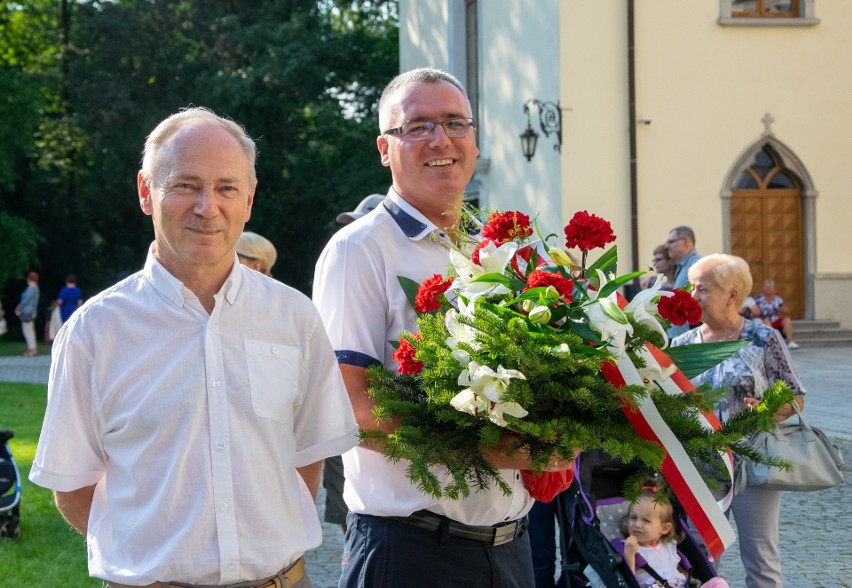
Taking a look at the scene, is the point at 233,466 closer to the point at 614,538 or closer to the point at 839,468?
the point at 614,538

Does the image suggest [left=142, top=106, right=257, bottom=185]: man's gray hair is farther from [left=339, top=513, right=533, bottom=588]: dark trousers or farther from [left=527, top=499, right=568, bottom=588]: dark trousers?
[left=527, top=499, right=568, bottom=588]: dark trousers

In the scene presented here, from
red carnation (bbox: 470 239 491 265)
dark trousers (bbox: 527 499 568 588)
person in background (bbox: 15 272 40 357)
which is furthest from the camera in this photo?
person in background (bbox: 15 272 40 357)

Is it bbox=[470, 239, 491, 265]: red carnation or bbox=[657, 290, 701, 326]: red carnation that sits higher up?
bbox=[470, 239, 491, 265]: red carnation

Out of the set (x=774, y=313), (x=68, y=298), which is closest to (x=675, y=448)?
(x=774, y=313)

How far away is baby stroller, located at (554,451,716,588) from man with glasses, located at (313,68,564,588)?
4.64 feet

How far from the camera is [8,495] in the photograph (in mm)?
7227

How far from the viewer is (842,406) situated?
12453 millimetres

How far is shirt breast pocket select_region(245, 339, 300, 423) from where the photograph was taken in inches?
102

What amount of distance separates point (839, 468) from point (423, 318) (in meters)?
3.35

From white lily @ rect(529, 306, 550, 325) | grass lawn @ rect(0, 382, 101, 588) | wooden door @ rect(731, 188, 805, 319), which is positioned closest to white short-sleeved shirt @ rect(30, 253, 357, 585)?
white lily @ rect(529, 306, 550, 325)

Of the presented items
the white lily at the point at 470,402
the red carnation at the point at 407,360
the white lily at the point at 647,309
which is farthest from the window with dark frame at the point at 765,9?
the white lily at the point at 470,402

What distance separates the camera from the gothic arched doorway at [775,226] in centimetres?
2167

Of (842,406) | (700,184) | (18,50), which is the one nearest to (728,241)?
(700,184)

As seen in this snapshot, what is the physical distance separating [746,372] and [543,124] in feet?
52.6
